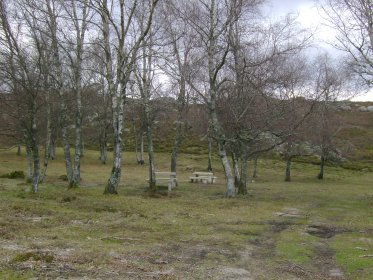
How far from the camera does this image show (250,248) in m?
11.2

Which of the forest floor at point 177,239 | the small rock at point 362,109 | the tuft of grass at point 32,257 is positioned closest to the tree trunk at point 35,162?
the forest floor at point 177,239

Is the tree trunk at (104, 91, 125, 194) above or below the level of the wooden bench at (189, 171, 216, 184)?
above

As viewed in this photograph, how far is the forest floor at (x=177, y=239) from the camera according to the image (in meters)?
8.40

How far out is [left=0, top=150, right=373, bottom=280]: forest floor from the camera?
27.6ft

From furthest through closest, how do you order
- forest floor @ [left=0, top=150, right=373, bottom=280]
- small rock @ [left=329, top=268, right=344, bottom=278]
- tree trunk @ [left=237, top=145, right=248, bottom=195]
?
tree trunk @ [left=237, top=145, right=248, bottom=195], small rock @ [left=329, top=268, right=344, bottom=278], forest floor @ [left=0, top=150, right=373, bottom=280]

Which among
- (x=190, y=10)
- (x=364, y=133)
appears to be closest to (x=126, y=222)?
(x=190, y=10)

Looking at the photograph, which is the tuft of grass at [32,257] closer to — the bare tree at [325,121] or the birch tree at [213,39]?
the birch tree at [213,39]

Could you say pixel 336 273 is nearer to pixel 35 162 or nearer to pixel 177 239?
pixel 177 239

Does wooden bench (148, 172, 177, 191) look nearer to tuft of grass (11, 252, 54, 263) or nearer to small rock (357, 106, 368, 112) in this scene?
tuft of grass (11, 252, 54, 263)

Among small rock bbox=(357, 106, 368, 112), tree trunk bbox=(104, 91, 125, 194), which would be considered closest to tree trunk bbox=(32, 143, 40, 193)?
tree trunk bbox=(104, 91, 125, 194)

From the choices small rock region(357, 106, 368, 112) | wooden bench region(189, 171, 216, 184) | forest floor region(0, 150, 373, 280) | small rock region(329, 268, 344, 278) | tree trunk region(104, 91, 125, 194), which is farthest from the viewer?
small rock region(357, 106, 368, 112)

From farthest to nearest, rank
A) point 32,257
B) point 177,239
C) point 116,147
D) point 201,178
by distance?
point 201,178 → point 116,147 → point 177,239 → point 32,257

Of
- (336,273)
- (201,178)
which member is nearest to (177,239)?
(336,273)

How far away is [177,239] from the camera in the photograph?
11719 millimetres
